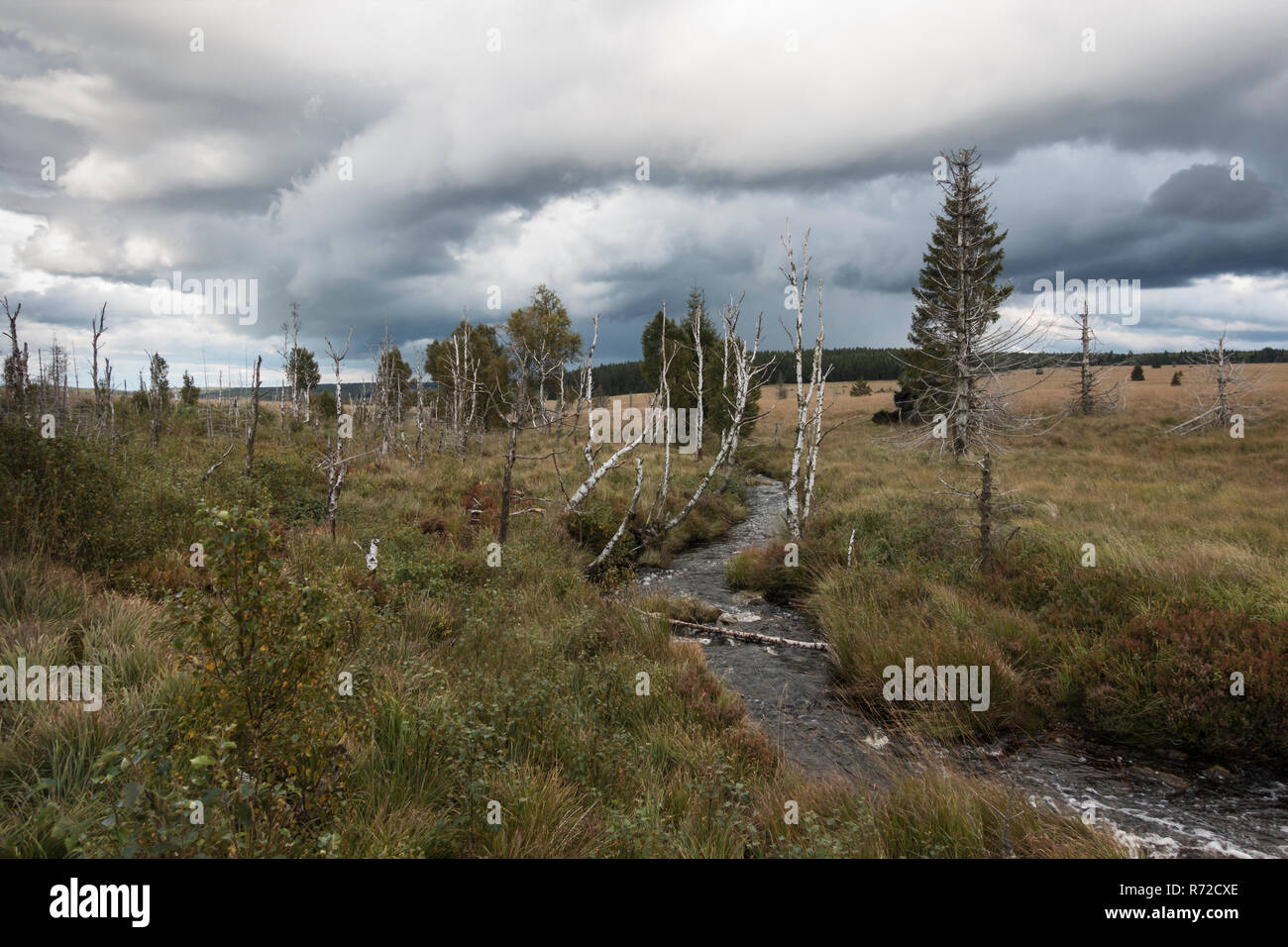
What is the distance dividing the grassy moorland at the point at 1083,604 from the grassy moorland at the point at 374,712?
10.7 inches

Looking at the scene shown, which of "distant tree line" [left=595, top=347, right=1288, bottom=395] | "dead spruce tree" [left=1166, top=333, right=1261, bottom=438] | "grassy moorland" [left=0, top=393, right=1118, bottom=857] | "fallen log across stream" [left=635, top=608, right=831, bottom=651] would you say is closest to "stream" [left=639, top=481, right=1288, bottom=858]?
"fallen log across stream" [left=635, top=608, right=831, bottom=651]

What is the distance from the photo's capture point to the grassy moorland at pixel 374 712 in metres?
3.12

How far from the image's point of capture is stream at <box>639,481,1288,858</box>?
491 centimetres

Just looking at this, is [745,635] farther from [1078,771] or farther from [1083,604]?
[1083,604]

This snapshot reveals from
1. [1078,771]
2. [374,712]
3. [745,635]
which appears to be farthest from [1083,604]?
[374,712]

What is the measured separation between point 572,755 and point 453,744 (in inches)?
43.3

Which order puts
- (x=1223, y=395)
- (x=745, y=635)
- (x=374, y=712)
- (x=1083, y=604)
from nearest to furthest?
(x=374, y=712)
(x=1083, y=604)
(x=745, y=635)
(x=1223, y=395)

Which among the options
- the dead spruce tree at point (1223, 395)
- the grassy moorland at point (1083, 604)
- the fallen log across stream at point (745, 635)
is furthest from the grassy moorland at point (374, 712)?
the dead spruce tree at point (1223, 395)

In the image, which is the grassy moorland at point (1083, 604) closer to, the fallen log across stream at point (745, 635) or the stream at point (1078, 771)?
the stream at point (1078, 771)

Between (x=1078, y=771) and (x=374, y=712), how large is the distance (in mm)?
7042

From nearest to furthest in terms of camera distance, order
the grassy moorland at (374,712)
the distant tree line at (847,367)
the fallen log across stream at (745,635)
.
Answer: the grassy moorland at (374,712) < the fallen log across stream at (745,635) < the distant tree line at (847,367)

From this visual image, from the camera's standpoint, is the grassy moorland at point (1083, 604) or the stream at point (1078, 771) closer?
the stream at point (1078, 771)

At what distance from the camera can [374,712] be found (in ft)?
15.5
